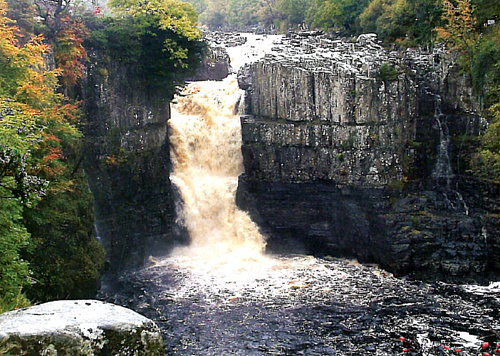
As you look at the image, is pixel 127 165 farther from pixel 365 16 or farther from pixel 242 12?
pixel 242 12

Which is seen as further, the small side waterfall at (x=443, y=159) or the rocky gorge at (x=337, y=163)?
the small side waterfall at (x=443, y=159)

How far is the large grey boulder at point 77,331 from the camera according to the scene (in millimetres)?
11156

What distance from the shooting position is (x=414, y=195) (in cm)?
3650

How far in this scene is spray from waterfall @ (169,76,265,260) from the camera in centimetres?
3881

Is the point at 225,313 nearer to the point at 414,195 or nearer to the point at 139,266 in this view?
the point at 139,266

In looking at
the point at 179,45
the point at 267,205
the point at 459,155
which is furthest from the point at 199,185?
the point at 459,155

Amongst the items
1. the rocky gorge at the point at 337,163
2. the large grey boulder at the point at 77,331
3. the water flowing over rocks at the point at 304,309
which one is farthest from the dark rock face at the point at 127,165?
the large grey boulder at the point at 77,331

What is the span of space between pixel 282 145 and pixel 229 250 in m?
7.32

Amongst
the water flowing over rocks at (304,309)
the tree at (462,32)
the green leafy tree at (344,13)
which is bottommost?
the water flowing over rocks at (304,309)

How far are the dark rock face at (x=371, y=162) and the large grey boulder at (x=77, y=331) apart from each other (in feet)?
81.1

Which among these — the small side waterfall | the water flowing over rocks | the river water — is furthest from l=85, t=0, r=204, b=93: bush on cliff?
the small side waterfall

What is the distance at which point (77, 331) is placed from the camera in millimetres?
11453

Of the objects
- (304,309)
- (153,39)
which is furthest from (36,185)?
(153,39)

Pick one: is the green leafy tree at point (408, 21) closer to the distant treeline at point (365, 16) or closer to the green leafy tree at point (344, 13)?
the distant treeline at point (365, 16)
